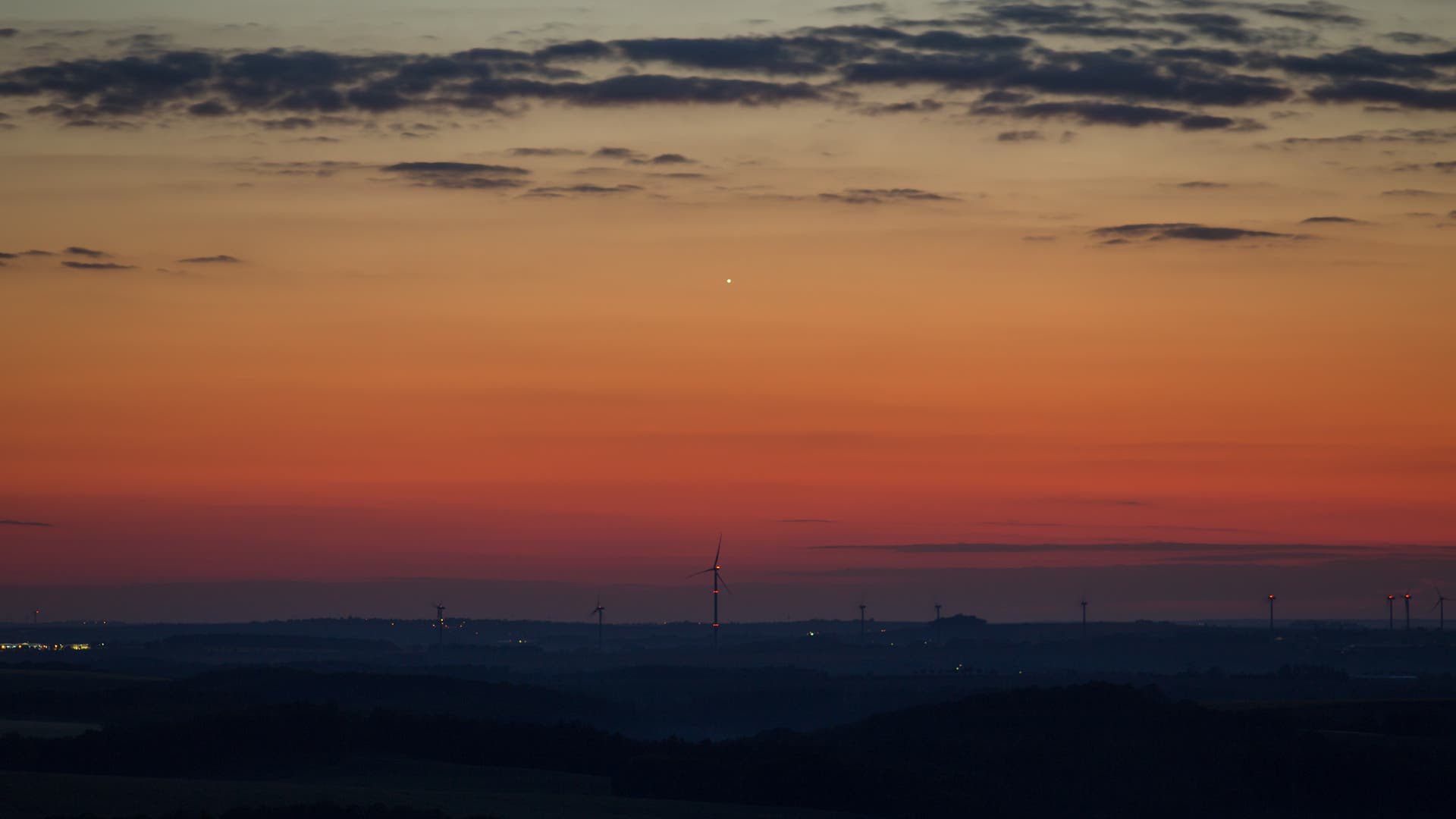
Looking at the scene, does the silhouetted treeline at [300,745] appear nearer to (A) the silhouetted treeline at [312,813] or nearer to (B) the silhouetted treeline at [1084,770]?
(B) the silhouetted treeline at [1084,770]

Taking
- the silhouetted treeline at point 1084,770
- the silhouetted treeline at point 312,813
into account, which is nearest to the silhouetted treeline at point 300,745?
the silhouetted treeline at point 1084,770

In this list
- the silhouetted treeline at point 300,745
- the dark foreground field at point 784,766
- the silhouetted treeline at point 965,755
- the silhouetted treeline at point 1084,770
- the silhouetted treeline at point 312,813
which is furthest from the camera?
the silhouetted treeline at point 300,745

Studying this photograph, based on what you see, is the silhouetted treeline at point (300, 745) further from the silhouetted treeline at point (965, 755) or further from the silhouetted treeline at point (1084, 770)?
the silhouetted treeline at point (1084, 770)

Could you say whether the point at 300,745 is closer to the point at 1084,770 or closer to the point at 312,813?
the point at 312,813

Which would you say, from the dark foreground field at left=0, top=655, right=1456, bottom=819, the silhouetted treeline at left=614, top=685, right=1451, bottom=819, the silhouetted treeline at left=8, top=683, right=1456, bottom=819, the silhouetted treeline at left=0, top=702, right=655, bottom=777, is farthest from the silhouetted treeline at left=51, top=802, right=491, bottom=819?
Answer: the silhouetted treeline at left=0, top=702, right=655, bottom=777

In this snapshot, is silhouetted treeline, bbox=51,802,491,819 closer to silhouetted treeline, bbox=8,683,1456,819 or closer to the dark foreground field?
the dark foreground field

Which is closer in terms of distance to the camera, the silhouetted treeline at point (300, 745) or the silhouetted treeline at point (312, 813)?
the silhouetted treeline at point (312, 813)

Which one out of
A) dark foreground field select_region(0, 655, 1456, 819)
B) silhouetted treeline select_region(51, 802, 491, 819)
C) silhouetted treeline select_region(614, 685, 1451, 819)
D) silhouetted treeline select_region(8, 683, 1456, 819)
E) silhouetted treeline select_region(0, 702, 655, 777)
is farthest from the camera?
silhouetted treeline select_region(0, 702, 655, 777)

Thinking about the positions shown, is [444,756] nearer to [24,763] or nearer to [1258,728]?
[24,763]

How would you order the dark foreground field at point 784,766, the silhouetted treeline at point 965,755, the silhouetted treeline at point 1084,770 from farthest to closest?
the silhouetted treeline at point 965,755
the silhouetted treeline at point 1084,770
the dark foreground field at point 784,766
